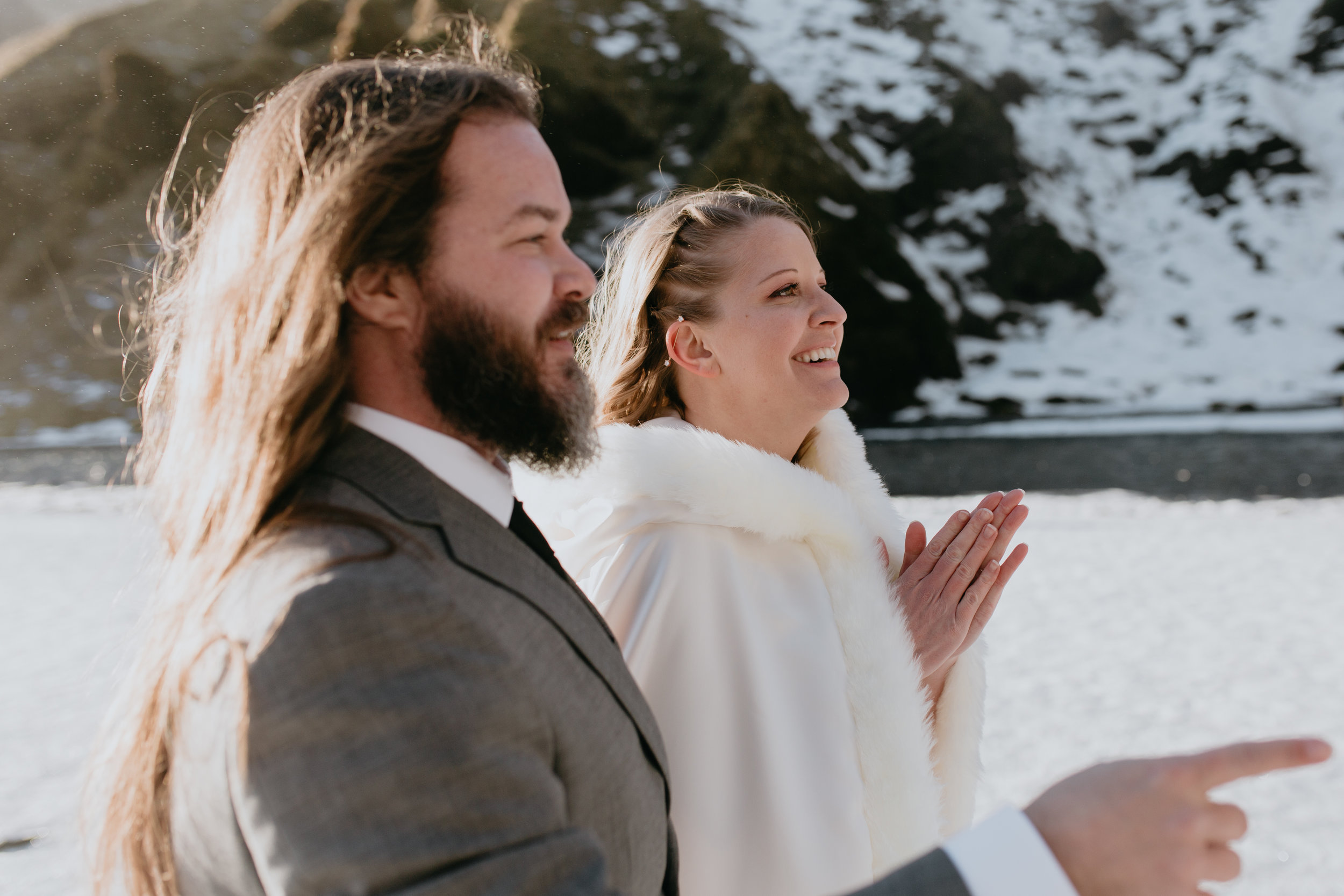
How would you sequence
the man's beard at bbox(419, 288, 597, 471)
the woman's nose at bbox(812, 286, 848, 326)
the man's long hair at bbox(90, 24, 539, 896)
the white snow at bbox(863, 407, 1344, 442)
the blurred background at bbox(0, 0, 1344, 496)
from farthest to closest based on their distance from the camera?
the blurred background at bbox(0, 0, 1344, 496) < the white snow at bbox(863, 407, 1344, 442) < the woman's nose at bbox(812, 286, 848, 326) < the man's beard at bbox(419, 288, 597, 471) < the man's long hair at bbox(90, 24, 539, 896)

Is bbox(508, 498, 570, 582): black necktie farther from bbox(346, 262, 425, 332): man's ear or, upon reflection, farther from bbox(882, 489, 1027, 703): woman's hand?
bbox(882, 489, 1027, 703): woman's hand

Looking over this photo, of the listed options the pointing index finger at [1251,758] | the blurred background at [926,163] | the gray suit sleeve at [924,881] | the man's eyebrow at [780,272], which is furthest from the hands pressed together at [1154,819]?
the blurred background at [926,163]

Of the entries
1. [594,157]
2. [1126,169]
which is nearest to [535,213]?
[594,157]

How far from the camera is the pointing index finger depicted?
2.75 ft

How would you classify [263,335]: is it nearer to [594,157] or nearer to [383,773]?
[383,773]

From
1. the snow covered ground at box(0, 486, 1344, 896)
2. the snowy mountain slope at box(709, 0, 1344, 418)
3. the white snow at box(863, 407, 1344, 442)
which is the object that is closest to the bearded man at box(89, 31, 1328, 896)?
the snow covered ground at box(0, 486, 1344, 896)

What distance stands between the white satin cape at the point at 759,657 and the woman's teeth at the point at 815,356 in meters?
0.36

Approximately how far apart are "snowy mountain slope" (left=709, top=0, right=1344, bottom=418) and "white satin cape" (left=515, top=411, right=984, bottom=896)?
1670 inches

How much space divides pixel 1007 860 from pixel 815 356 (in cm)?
147

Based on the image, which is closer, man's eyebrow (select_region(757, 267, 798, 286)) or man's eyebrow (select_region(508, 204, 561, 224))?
man's eyebrow (select_region(508, 204, 561, 224))

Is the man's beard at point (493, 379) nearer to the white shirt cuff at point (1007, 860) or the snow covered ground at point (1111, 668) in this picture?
the snow covered ground at point (1111, 668)

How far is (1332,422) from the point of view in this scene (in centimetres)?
3184

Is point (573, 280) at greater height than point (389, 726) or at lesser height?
greater

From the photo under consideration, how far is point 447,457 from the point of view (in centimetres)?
114
